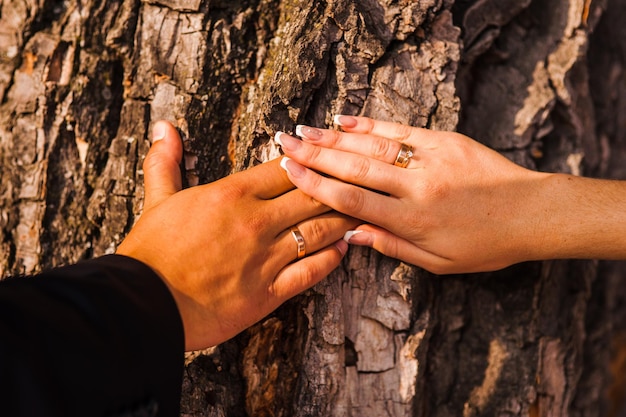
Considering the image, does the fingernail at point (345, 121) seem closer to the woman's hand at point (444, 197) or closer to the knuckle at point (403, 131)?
the woman's hand at point (444, 197)

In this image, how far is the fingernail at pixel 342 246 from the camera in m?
2.16

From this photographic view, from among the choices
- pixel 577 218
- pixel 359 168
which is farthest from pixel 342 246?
pixel 577 218

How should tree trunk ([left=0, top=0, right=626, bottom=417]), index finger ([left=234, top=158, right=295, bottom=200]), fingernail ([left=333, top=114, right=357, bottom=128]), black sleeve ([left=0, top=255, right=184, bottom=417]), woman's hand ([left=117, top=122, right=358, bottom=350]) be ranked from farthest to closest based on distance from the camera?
tree trunk ([left=0, top=0, right=626, bottom=417]), fingernail ([left=333, top=114, right=357, bottom=128]), index finger ([left=234, top=158, right=295, bottom=200]), woman's hand ([left=117, top=122, right=358, bottom=350]), black sleeve ([left=0, top=255, right=184, bottom=417])

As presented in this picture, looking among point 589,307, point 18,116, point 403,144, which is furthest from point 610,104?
point 18,116

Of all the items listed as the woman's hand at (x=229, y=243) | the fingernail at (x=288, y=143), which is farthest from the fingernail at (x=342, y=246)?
the fingernail at (x=288, y=143)

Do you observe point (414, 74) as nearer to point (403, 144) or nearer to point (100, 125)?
point (403, 144)

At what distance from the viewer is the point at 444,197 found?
2.07m

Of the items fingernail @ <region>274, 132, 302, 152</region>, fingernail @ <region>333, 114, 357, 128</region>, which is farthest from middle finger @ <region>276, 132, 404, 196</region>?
fingernail @ <region>333, 114, 357, 128</region>

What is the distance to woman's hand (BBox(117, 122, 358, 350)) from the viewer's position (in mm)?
1866

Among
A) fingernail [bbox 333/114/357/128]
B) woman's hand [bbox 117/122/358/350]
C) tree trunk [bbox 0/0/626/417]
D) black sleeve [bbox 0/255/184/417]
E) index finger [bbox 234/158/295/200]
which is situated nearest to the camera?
black sleeve [bbox 0/255/184/417]

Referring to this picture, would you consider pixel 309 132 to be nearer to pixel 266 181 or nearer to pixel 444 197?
pixel 266 181

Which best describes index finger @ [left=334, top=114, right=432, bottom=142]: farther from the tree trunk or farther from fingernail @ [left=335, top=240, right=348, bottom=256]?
fingernail @ [left=335, top=240, right=348, bottom=256]

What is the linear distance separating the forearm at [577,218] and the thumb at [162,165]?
1.26 meters

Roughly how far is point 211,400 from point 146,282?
2.37ft
